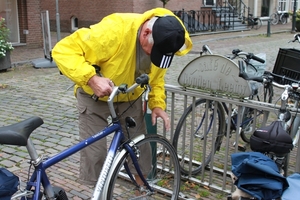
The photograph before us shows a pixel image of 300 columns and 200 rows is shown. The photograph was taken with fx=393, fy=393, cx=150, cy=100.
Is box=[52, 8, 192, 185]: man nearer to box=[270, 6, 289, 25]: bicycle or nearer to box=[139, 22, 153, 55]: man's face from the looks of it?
box=[139, 22, 153, 55]: man's face

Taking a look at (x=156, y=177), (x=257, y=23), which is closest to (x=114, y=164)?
(x=156, y=177)

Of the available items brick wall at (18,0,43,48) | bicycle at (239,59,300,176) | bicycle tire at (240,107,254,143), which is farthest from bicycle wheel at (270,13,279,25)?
bicycle at (239,59,300,176)

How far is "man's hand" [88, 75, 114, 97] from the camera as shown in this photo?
2613mm

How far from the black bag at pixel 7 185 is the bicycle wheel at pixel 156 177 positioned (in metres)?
0.67

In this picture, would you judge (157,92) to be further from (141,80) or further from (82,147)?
(82,147)

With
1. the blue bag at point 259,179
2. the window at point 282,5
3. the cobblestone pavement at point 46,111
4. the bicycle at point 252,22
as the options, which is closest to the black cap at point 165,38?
the blue bag at point 259,179

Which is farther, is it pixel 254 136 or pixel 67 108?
pixel 67 108

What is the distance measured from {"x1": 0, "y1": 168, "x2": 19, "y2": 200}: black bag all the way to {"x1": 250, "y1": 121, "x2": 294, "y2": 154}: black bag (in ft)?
5.63

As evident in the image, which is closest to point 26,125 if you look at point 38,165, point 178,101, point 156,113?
point 38,165

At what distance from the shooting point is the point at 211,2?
938 inches

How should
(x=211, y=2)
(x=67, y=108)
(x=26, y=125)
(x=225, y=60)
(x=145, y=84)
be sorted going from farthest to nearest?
(x=211, y=2)
(x=67, y=108)
(x=225, y=60)
(x=145, y=84)
(x=26, y=125)

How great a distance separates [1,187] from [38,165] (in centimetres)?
33

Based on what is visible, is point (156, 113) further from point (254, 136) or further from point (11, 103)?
point (11, 103)

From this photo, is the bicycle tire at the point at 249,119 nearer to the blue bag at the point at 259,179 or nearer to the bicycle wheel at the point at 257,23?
the blue bag at the point at 259,179
